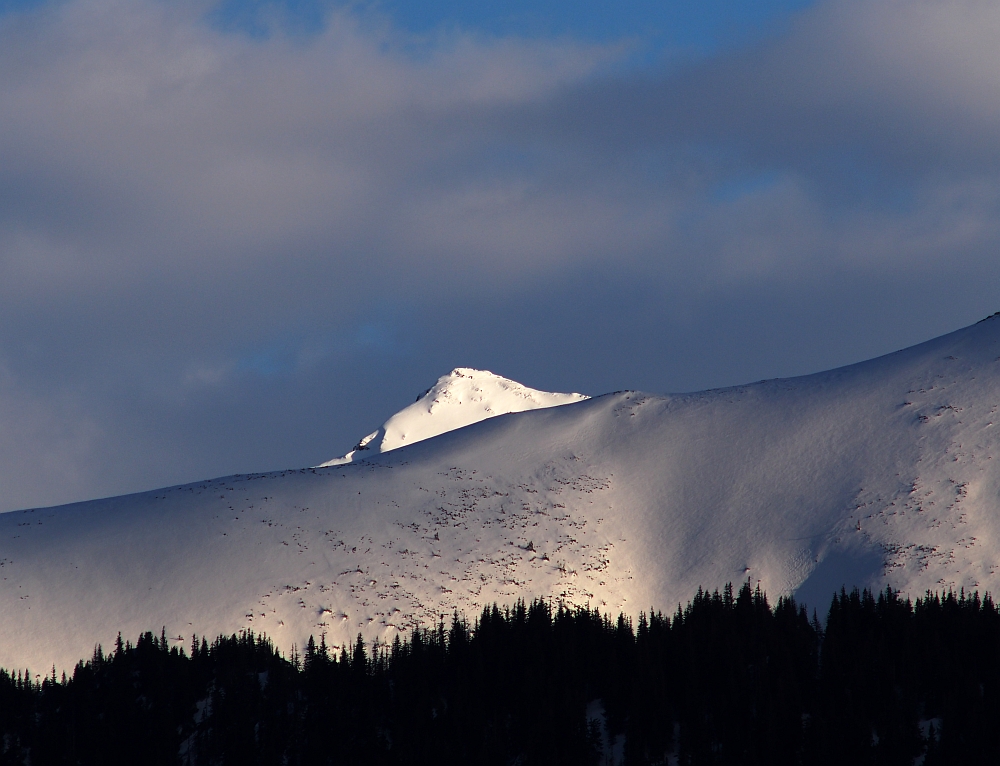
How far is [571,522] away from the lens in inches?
3255

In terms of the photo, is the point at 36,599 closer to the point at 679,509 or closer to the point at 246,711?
the point at 246,711

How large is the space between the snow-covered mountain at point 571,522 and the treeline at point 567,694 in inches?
226

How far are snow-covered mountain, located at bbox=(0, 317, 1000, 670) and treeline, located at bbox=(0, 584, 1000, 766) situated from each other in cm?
573

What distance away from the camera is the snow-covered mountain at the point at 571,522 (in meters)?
73.9

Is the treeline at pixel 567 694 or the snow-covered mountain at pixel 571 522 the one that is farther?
the snow-covered mountain at pixel 571 522

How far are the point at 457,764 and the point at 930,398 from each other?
43095 mm

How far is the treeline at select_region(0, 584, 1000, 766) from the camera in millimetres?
55531

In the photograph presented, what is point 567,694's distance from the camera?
5975 centimetres

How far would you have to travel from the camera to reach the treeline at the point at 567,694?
55.5m

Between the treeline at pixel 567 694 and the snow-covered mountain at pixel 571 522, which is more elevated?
the snow-covered mountain at pixel 571 522

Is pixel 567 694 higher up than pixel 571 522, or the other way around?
pixel 571 522

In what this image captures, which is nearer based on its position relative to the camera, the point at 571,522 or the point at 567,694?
the point at 567,694

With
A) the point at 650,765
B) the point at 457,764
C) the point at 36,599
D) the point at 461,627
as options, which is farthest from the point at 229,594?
the point at 650,765

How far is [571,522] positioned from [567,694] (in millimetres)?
23491
